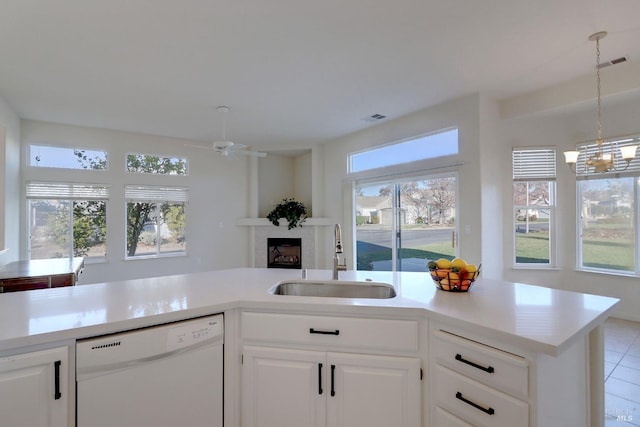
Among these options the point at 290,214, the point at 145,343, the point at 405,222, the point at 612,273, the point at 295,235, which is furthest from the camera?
the point at 295,235

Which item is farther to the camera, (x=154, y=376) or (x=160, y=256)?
(x=160, y=256)

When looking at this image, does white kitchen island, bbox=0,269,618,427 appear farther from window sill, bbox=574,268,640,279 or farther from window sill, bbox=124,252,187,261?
window sill, bbox=124,252,187,261

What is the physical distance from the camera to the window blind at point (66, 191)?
4824 millimetres

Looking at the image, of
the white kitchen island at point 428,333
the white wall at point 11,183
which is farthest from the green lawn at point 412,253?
the white wall at point 11,183

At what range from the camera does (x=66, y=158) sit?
5.07 meters

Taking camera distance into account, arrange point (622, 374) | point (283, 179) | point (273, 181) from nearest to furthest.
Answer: point (622, 374) → point (273, 181) → point (283, 179)

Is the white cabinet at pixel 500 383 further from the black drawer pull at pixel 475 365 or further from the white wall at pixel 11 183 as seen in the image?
the white wall at pixel 11 183


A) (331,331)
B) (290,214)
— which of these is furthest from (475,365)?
(290,214)

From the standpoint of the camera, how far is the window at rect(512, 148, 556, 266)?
175 inches

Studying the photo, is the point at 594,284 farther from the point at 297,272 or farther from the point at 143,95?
the point at 143,95

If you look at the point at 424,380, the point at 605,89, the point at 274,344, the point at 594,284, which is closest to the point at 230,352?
the point at 274,344

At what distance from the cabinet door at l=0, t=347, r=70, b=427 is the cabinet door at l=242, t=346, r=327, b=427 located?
0.73 m

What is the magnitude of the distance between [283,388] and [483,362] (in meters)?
0.92

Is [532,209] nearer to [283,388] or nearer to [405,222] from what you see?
[405,222]
